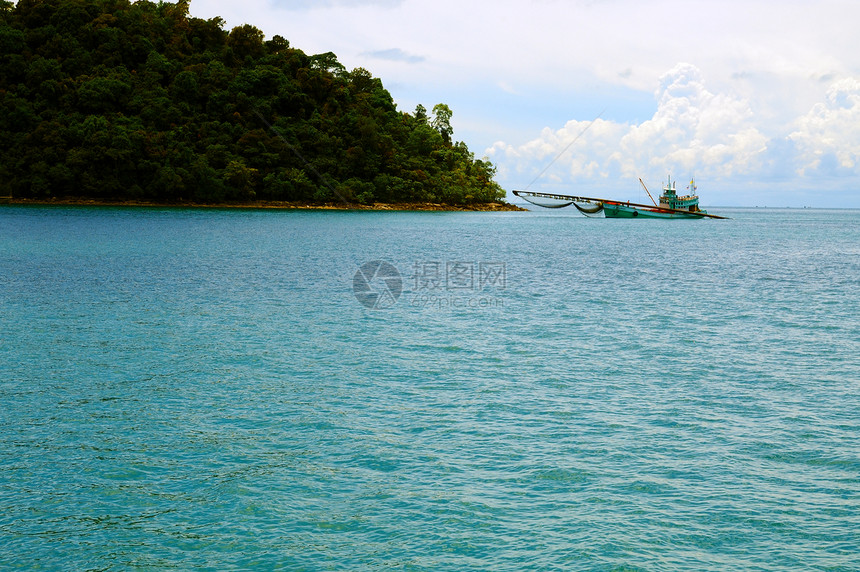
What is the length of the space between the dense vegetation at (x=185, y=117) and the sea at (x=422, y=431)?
328 ft

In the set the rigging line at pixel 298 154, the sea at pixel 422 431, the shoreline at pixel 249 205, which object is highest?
the rigging line at pixel 298 154

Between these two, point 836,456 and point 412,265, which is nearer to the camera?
point 836,456

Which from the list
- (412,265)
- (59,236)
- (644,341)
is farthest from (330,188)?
(644,341)

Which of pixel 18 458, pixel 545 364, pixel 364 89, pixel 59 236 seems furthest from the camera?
pixel 364 89

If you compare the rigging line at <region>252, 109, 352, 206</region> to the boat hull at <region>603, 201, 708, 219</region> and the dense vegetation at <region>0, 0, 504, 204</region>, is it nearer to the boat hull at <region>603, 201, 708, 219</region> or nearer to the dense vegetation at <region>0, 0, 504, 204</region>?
the dense vegetation at <region>0, 0, 504, 204</region>

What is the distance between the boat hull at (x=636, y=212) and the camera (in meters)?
141

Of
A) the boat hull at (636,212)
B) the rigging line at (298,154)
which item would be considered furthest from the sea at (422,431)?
the rigging line at (298,154)

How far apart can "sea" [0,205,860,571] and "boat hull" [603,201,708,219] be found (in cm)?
10761

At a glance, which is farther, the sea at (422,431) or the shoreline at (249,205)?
the shoreline at (249,205)

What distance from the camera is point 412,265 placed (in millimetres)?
55281

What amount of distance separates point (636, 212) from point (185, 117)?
96.5 meters

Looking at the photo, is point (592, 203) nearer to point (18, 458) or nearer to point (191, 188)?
point (191, 188)

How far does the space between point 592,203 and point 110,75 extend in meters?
101

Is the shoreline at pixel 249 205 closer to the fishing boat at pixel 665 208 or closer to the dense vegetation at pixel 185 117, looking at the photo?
the dense vegetation at pixel 185 117
